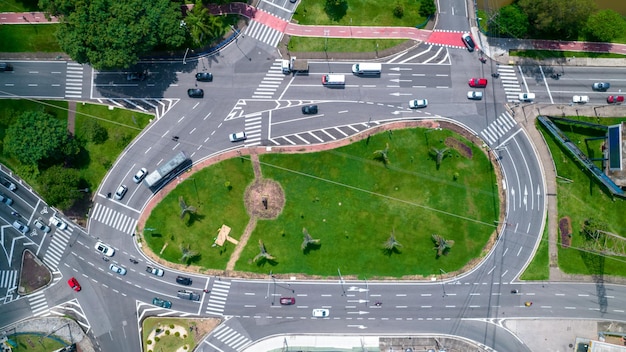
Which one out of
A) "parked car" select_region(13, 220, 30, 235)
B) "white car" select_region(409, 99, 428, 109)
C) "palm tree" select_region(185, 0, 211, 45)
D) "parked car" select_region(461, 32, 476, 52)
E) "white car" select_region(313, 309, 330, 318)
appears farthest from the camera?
"parked car" select_region(461, 32, 476, 52)

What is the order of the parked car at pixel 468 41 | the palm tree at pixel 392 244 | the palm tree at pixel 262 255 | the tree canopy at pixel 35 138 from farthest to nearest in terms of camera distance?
the parked car at pixel 468 41 → the palm tree at pixel 392 244 → the palm tree at pixel 262 255 → the tree canopy at pixel 35 138

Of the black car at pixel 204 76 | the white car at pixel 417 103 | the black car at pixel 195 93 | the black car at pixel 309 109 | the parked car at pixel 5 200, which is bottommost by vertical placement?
the parked car at pixel 5 200

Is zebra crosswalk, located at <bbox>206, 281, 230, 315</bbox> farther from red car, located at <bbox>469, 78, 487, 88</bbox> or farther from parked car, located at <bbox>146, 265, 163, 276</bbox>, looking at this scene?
red car, located at <bbox>469, 78, 487, 88</bbox>

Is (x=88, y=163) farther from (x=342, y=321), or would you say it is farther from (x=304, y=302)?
(x=342, y=321)

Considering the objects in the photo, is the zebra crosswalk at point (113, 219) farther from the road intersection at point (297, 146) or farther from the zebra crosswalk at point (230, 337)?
the zebra crosswalk at point (230, 337)

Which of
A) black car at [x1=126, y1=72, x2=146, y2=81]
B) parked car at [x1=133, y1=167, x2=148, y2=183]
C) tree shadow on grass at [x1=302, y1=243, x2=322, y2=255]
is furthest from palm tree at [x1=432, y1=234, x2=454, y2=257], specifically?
black car at [x1=126, y1=72, x2=146, y2=81]

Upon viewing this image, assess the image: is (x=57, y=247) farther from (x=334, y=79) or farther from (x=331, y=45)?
(x=331, y=45)

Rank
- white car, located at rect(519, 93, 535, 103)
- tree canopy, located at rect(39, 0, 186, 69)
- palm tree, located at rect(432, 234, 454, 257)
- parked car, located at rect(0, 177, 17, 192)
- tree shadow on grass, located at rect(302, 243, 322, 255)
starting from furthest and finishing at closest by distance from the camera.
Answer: white car, located at rect(519, 93, 535, 103) → parked car, located at rect(0, 177, 17, 192) → tree shadow on grass, located at rect(302, 243, 322, 255) → palm tree, located at rect(432, 234, 454, 257) → tree canopy, located at rect(39, 0, 186, 69)

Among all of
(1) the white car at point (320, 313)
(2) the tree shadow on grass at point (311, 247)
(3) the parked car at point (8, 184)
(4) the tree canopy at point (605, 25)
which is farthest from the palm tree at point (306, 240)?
(4) the tree canopy at point (605, 25)
